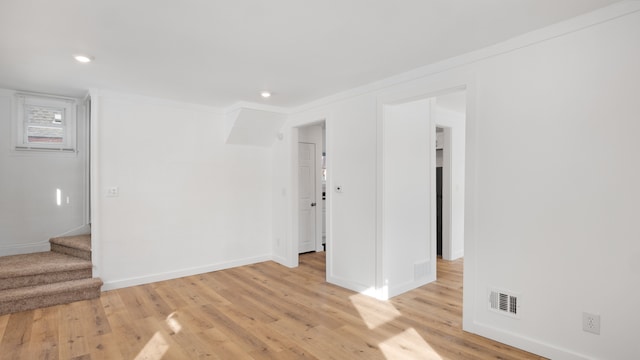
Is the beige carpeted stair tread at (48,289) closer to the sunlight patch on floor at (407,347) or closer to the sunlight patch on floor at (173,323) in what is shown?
the sunlight patch on floor at (173,323)

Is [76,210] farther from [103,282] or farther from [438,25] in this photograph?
[438,25]

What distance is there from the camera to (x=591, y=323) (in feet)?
7.30

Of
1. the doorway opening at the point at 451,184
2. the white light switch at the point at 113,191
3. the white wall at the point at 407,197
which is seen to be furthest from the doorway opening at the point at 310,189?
the white light switch at the point at 113,191

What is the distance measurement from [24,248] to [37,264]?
80 centimetres

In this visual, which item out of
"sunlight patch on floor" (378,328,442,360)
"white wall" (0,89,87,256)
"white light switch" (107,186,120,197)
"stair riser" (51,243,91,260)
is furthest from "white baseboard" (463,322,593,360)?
"white wall" (0,89,87,256)

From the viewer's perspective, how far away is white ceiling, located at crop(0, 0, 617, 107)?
6.86ft

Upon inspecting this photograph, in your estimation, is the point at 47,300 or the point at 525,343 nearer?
the point at 525,343

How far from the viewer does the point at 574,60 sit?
2.29 m

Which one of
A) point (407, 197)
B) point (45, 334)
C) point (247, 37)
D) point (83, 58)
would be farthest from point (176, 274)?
point (247, 37)

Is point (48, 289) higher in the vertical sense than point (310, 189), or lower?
lower

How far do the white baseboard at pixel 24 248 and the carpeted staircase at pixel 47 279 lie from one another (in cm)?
14

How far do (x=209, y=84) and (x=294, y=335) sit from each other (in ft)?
9.20

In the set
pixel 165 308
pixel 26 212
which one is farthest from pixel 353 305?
pixel 26 212

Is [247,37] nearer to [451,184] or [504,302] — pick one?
[504,302]
